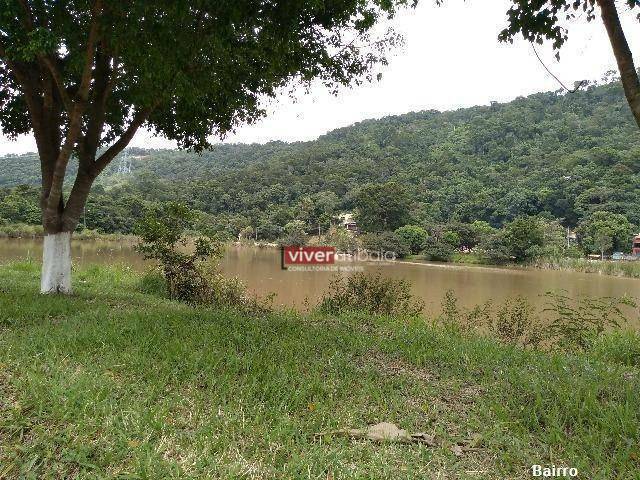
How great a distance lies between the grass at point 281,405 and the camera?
1.88 metres

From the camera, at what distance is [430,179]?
5709 centimetres

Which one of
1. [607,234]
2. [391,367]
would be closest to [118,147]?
[391,367]

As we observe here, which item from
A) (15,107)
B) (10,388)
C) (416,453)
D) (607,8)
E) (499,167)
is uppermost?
(499,167)

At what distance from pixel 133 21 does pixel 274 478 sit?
437 cm

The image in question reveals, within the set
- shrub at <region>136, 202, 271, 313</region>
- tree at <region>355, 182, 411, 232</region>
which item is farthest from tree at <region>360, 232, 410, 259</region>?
shrub at <region>136, 202, 271, 313</region>

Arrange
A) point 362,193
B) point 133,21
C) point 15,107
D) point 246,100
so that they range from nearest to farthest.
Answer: point 133,21, point 246,100, point 15,107, point 362,193

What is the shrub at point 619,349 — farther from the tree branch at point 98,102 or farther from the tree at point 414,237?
the tree at point 414,237

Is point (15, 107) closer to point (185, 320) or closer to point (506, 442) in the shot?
point (185, 320)

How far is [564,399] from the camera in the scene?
2.62m

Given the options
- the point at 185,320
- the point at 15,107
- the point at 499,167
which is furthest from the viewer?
the point at 499,167

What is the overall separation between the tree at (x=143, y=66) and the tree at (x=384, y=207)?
3718 cm

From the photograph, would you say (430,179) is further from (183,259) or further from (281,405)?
(281,405)

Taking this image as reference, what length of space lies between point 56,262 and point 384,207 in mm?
39297

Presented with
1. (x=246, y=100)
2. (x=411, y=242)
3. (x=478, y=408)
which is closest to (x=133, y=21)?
(x=246, y=100)
